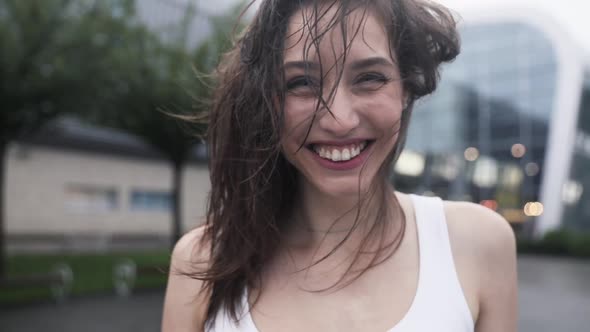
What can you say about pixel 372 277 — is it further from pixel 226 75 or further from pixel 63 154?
pixel 63 154

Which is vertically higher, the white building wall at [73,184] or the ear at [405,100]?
the ear at [405,100]

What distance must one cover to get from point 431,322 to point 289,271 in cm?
41

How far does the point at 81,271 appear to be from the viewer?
11.6 m

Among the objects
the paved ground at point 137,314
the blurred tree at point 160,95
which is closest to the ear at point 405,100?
the paved ground at point 137,314

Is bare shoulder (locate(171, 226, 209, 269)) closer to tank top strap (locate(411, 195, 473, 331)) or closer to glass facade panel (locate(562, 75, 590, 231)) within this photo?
tank top strap (locate(411, 195, 473, 331))

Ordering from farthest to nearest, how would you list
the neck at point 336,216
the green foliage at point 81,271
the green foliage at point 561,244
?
the green foliage at point 561,244
the green foliage at point 81,271
the neck at point 336,216


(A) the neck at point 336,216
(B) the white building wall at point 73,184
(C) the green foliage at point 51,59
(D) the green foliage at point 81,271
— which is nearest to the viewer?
(A) the neck at point 336,216

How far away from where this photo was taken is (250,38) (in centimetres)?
130

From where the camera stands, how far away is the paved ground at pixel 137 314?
700cm

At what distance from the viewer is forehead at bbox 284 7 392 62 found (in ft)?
3.87

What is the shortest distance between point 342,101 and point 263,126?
22cm

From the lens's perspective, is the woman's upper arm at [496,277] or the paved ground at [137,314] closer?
the woman's upper arm at [496,277]

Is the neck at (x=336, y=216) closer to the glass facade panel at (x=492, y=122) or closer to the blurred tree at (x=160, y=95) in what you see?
the blurred tree at (x=160, y=95)

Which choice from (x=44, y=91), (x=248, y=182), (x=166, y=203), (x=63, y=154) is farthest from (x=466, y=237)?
(x=166, y=203)
